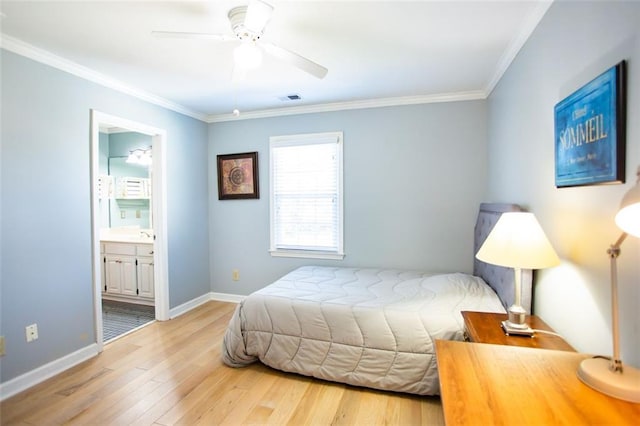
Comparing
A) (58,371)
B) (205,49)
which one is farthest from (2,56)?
(58,371)

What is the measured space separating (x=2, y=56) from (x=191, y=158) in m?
1.88

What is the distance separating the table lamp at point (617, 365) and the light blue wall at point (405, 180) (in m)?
2.35

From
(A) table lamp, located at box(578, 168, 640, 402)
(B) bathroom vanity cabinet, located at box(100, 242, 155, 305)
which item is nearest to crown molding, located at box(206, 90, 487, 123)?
(B) bathroom vanity cabinet, located at box(100, 242, 155, 305)

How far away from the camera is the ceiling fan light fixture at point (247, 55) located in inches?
68.2

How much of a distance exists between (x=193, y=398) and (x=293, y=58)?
230cm

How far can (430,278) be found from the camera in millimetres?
2869

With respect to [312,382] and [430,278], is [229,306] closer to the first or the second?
[312,382]

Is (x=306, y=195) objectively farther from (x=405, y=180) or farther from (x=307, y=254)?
(x=405, y=180)

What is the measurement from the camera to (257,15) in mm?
1535

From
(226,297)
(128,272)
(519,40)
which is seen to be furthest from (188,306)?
(519,40)

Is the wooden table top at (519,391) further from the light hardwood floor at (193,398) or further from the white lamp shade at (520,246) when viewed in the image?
the light hardwood floor at (193,398)

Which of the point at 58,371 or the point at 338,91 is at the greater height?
the point at 338,91

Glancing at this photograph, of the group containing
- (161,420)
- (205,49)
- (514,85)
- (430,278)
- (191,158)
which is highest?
(205,49)

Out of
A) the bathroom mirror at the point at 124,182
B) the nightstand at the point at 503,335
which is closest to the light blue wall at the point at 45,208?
the bathroom mirror at the point at 124,182
